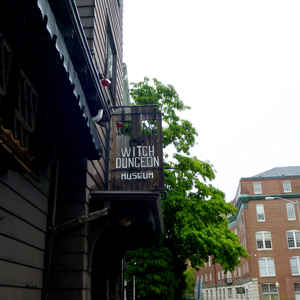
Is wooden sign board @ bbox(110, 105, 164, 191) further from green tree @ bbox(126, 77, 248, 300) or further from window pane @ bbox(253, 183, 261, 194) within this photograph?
window pane @ bbox(253, 183, 261, 194)

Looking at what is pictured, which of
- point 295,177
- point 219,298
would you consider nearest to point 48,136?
point 295,177

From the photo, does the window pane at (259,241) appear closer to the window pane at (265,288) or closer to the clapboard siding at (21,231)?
the window pane at (265,288)

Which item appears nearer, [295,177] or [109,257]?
[109,257]

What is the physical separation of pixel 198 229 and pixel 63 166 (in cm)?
1186

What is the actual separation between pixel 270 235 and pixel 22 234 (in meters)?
59.4

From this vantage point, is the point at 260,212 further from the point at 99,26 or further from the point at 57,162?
the point at 57,162

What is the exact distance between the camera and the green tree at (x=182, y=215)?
54.2ft

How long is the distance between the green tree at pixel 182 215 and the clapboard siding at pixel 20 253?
10.9 meters

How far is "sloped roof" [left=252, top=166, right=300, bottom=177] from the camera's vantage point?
65062mm

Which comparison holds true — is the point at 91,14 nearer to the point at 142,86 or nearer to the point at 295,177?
the point at 142,86

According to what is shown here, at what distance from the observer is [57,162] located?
20.9 feet

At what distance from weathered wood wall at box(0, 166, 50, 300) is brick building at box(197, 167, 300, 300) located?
51361mm

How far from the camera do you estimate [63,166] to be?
705 cm

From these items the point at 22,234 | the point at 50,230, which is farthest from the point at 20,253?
the point at 50,230
